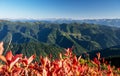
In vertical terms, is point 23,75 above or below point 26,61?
below

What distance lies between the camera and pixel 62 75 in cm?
286

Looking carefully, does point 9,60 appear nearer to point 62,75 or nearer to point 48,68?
point 48,68

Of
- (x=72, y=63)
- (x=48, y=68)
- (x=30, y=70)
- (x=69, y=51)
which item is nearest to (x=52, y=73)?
(x=48, y=68)

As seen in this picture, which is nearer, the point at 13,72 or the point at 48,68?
the point at 13,72

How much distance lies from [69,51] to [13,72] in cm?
217

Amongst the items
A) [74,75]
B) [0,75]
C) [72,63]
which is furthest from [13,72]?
[72,63]

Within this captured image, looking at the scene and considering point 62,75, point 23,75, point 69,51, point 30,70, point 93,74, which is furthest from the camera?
point 93,74

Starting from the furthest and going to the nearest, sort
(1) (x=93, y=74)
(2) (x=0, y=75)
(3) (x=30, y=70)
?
(1) (x=93, y=74), (3) (x=30, y=70), (2) (x=0, y=75)

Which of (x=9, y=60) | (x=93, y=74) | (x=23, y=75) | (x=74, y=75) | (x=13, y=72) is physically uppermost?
(x=9, y=60)

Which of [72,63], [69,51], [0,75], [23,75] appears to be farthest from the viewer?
[69,51]

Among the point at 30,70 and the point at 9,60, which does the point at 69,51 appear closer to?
the point at 30,70

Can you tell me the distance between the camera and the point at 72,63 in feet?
12.5

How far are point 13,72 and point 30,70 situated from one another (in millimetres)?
1044

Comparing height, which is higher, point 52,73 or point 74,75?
point 52,73
